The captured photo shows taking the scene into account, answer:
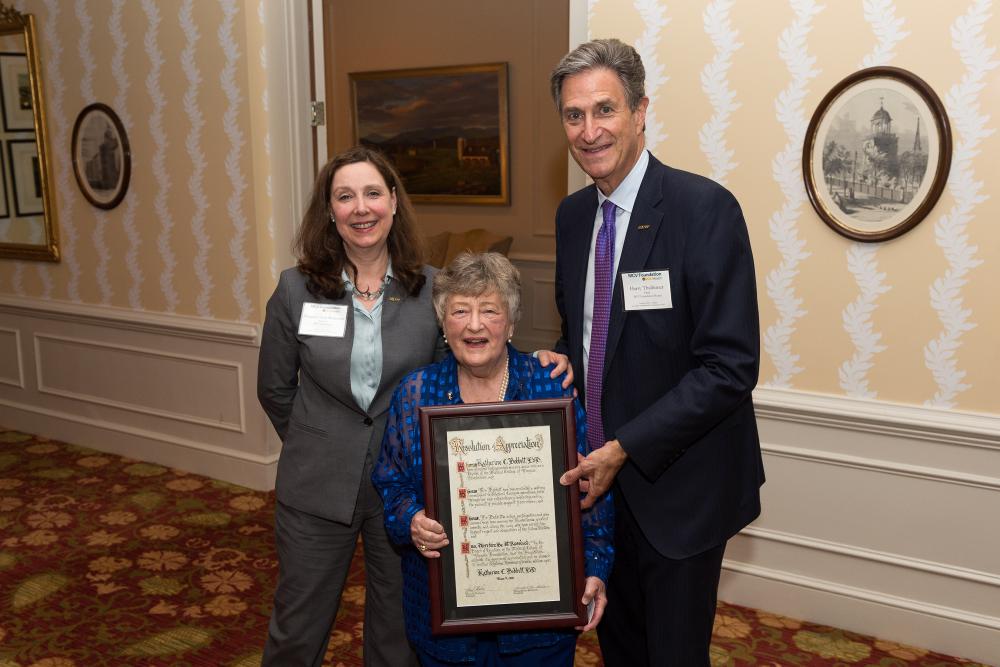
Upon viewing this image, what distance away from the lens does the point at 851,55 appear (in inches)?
123

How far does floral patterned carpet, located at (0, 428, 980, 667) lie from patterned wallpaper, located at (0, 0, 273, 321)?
1095 millimetres

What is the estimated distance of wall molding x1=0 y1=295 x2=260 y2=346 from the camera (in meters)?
4.82

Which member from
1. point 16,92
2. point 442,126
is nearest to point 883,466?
point 16,92

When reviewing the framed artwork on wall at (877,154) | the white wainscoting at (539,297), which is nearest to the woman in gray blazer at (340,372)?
the framed artwork on wall at (877,154)

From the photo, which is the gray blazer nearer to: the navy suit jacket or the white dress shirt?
the white dress shirt

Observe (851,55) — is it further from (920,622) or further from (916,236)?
(920,622)

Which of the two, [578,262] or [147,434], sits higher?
[578,262]

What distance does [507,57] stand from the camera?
7.57 metres

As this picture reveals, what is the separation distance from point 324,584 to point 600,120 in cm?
147

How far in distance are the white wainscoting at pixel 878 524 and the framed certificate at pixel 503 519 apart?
1816 millimetres

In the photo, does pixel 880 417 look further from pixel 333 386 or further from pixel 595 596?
pixel 333 386

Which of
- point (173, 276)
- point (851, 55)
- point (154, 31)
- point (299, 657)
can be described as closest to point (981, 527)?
point (851, 55)

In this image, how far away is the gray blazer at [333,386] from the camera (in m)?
2.31

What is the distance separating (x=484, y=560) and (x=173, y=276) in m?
3.82
